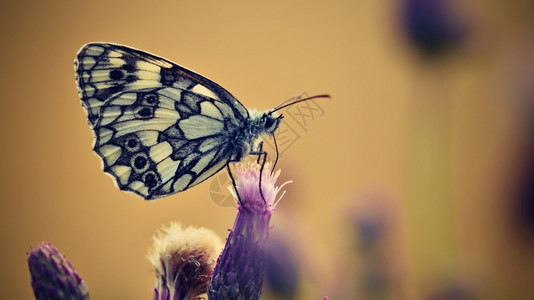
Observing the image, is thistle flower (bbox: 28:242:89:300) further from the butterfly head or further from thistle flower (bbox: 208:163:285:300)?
the butterfly head

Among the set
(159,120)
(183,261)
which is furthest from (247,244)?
(159,120)

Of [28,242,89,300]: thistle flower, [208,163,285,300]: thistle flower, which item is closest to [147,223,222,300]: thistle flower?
[208,163,285,300]: thistle flower

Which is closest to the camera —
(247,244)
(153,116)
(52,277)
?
(52,277)

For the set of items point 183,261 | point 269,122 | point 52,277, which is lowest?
point 183,261

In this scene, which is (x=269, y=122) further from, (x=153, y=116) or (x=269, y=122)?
(x=153, y=116)

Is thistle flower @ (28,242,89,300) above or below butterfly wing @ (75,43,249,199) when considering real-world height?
below

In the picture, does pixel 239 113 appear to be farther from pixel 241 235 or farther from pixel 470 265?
pixel 470 265
